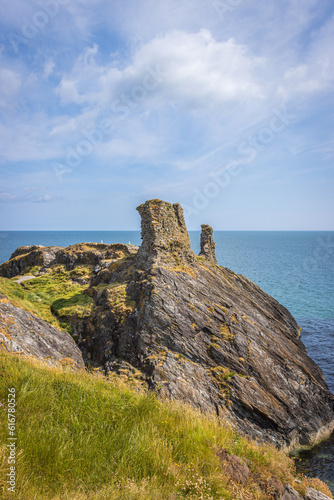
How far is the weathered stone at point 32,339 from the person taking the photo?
10.9 metres

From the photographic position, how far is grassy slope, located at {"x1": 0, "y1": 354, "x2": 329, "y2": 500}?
4.62 m

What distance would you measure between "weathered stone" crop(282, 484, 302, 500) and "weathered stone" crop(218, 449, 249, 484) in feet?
5.01

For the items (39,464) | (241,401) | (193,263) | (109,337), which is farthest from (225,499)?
(193,263)

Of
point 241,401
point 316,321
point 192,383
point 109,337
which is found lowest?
point 316,321

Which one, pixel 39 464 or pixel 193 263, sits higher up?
pixel 193 263

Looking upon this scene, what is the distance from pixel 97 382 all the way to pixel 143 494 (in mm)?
3883

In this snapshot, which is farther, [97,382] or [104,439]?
[97,382]

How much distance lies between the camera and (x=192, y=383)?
1321 centimetres

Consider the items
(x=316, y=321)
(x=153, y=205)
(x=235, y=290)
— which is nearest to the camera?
(x=153, y=205)

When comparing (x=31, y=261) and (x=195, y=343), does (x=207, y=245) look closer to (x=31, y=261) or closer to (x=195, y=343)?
(x=195, y=343)

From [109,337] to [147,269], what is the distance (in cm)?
486

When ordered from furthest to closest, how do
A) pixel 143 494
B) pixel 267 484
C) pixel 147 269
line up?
pixel 147 269 → pixel 267 484 → pixel 143 494

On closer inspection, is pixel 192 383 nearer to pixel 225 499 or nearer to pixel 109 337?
pixel 109 337

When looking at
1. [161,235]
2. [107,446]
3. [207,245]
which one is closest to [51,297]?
[161,235]
